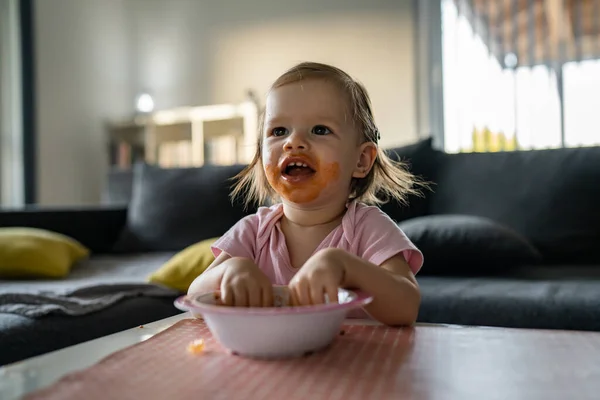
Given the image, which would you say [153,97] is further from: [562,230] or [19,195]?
[562,230]

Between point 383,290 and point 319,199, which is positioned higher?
point 319,199

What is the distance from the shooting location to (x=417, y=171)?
2229 millimetres

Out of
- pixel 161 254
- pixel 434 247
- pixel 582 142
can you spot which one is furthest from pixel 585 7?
pixel 161 254

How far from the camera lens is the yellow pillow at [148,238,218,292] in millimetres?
1825

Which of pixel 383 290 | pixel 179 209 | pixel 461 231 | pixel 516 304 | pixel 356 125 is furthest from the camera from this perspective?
pixel 179 209

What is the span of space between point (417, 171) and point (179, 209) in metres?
1.00

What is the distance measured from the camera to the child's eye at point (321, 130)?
2.97 feet

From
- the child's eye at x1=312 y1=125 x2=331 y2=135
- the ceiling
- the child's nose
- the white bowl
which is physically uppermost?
the ceiling

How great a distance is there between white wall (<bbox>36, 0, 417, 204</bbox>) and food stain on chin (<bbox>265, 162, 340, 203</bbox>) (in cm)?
367

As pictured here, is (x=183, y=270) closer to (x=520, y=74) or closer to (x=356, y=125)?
(x=356, y=125)

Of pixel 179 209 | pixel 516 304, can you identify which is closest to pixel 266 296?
pixel 516 304

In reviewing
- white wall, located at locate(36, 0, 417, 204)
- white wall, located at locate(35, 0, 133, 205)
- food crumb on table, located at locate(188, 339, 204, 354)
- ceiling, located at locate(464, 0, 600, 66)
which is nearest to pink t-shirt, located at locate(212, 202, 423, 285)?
food crumb on table, located at locate(188, 339, 204, 354)

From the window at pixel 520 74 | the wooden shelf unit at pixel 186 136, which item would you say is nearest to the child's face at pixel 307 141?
the window at pixel 520 74

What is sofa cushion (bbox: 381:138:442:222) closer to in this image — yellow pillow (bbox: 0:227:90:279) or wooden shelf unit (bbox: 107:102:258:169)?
yellow pillow (bbox: 0:227:90:279)
